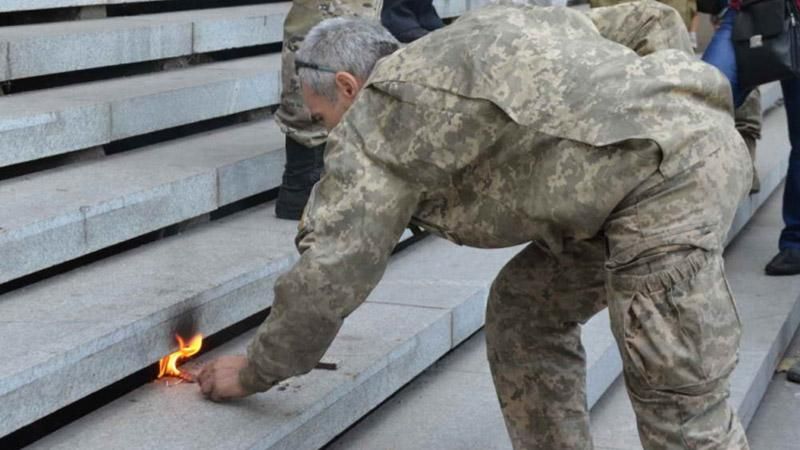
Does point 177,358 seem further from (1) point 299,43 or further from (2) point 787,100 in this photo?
(2) point 787,100

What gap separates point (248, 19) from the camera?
6.49 meters

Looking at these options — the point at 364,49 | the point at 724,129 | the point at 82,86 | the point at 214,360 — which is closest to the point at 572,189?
the point at 724,129

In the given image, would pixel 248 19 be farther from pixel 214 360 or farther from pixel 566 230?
pixel 566 230

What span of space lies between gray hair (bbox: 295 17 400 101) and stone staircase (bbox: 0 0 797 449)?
93 cm

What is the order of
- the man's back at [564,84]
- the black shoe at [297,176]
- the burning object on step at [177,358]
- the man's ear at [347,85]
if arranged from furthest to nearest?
the black shoe at [297,176] < the burning object on step at [177,358] < the man's ear at [347,85] < the man's back at [564,84]

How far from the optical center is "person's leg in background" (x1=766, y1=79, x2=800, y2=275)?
6289mm

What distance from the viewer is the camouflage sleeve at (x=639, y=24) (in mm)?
3469

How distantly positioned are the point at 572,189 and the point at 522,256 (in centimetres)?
64

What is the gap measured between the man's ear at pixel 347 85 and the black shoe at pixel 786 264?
3670 mm

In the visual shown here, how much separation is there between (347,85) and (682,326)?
94cm

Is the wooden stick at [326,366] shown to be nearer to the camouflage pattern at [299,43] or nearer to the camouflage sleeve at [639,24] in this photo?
the camouflage pattern at [299,43]

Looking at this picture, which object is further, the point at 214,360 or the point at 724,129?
the point at 214,360

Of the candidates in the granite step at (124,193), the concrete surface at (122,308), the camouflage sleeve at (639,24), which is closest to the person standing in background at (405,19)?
the granite step at (124,193)

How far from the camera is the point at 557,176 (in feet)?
10.3
